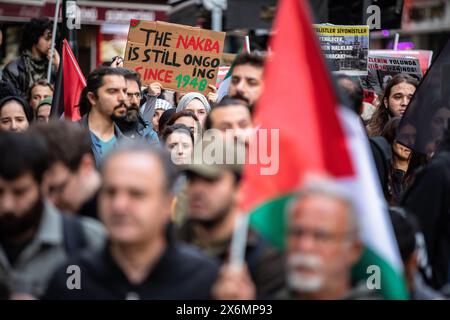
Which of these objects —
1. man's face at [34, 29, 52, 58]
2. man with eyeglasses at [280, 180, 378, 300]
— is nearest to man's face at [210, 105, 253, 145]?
man with eyeglasses at [280, 180, 378, 300]

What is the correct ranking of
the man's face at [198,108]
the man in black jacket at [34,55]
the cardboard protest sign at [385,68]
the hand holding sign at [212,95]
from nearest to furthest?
the man's face at [198,108]
the hand holding sign at [212,95]
the cardboard protest sign at [385,68]
the man in black jacket at [34,55]

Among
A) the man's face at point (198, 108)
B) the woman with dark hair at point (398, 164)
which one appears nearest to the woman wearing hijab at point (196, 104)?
the man's face at point (198, 108)

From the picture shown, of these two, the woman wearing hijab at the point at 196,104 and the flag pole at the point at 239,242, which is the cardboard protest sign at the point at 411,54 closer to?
the woman wearing hijab at the point at 196,104

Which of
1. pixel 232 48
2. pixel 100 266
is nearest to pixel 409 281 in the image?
pixel 100 266

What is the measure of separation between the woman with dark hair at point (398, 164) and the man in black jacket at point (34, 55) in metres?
4.35

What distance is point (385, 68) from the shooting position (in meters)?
11.9

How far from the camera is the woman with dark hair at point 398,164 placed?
301 inches

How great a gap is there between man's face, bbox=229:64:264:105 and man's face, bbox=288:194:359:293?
10.1 ft

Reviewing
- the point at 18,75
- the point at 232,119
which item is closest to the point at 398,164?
the point at 232,119

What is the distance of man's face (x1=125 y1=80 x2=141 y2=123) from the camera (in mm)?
8867

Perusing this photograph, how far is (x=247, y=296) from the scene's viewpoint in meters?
4.36

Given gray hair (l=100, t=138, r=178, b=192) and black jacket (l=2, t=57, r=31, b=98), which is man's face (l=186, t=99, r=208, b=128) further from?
gray hair (l=100, t=138, r=178, b=192)

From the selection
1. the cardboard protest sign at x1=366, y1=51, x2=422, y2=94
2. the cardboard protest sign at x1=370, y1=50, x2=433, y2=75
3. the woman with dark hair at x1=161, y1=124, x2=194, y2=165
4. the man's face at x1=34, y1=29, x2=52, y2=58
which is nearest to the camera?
the woman with dark hair at x1=161, y1=124, x2=194, y2=165

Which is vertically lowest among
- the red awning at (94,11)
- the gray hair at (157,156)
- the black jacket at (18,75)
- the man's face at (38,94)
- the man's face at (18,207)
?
the man's face at (18,207)
